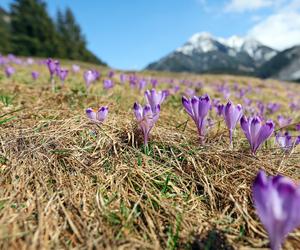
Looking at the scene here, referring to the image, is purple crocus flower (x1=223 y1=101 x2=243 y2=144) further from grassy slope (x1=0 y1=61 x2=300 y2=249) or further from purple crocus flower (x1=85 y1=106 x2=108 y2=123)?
purple crocus flower (x1=85 y1=106 x2=108 y2=123)

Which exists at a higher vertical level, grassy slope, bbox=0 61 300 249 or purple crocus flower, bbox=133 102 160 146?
purple crocus flower, bbox=133 102 160 146

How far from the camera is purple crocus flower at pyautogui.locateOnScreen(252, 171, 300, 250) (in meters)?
1.08

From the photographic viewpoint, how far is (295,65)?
4596 inches

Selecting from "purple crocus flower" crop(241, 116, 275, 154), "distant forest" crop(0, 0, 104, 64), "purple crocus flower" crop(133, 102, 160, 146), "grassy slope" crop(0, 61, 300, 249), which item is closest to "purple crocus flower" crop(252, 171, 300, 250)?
"grassy slope" crop(0, 61, 300, 249)

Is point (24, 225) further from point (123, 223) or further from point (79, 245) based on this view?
point (123, 223)

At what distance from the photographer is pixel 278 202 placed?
3.65 feet

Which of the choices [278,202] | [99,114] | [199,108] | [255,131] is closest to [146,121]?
[199,108]

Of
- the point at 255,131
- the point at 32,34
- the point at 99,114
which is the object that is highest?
the point at 255,131

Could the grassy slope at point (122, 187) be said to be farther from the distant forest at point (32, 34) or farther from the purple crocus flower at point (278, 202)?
the distant forest at point (32, 34)

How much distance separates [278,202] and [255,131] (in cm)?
89

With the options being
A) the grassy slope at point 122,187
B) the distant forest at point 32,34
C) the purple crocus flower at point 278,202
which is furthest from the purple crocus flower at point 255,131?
the distant forest at point 32,34

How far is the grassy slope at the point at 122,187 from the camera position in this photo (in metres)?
1.43

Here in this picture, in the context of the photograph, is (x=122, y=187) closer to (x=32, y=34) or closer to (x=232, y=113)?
(x=232, y=113)

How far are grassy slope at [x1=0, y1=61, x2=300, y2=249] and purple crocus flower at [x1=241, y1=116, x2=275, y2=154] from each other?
0.09m
